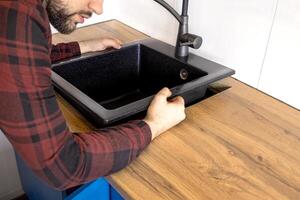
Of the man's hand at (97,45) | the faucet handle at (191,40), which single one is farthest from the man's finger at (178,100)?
the man's hand at (97,45)

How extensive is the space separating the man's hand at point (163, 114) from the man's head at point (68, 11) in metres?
0.29

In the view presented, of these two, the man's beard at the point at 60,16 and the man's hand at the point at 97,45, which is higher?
the man's beard at the point at 60,16

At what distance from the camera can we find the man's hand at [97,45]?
1177 mm

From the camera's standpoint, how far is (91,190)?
916mm

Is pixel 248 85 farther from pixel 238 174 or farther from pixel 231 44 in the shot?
pixel 238 174

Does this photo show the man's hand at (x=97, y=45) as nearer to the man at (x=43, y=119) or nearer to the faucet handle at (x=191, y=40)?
the faucet handle at (x=191, y=40)

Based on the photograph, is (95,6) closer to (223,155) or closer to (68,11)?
(68,11)

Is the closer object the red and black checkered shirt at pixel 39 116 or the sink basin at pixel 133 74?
the red and black checkered shirt at pixel 39 116

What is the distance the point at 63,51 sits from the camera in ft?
3.69

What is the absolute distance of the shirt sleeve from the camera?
110 centimetres

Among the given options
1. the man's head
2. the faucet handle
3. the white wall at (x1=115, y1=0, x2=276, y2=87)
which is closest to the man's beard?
the man's head

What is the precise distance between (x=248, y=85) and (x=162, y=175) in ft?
1.74

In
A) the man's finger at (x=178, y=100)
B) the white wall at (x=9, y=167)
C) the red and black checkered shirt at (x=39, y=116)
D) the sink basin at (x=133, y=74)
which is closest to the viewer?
the red and black checkered shirt at (x=39, y=116)

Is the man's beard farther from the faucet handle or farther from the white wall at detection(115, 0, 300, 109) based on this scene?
the white wall at detection(115, 0, 300, 109)
